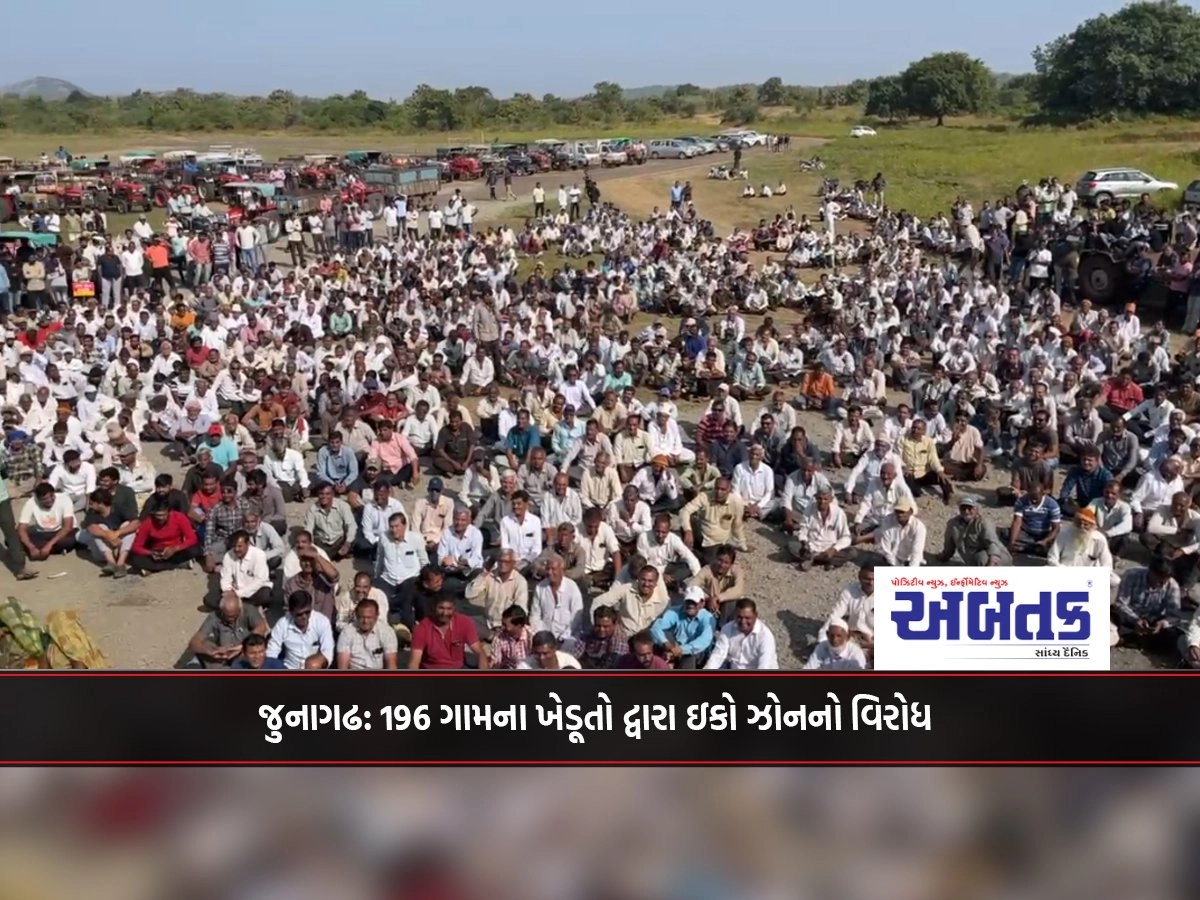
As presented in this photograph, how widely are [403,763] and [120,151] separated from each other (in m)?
43.4

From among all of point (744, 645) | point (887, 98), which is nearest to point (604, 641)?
point (744, 645)

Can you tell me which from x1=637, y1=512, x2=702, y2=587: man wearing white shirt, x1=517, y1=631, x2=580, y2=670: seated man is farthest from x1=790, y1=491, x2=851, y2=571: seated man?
x1=517, y1=631, x2=580, y2=670: seated man

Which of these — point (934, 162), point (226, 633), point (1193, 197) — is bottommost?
point (226, 633)

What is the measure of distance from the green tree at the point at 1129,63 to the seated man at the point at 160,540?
9047 millimetres

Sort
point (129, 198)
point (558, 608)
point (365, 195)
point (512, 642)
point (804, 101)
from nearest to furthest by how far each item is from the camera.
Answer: point (512, 642)
point (558, 608)
point (365, 195)
point (129, 198)
point (804, 101)

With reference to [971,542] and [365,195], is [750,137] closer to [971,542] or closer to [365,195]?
[365,195]

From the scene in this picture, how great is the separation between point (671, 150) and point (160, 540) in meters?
32.4

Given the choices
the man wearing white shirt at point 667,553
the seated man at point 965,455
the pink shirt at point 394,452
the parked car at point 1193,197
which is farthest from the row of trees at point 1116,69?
the pink shirt at point 394,452

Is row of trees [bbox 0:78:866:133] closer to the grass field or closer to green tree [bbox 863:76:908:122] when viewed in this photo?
the grass field

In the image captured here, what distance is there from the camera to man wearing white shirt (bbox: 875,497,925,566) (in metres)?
6.56

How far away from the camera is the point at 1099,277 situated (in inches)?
540

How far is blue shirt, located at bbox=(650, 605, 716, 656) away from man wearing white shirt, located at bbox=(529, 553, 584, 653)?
0.44 meters

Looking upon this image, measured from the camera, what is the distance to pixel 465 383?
1090 centimetres

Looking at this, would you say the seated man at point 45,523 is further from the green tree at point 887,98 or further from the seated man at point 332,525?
A: the green tree at point 887,98
